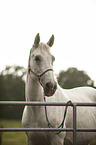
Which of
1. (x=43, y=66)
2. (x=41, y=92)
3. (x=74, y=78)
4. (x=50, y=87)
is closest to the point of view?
(x=50, y=87)

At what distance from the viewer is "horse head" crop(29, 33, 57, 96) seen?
2.92 m

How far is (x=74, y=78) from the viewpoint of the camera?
4353cm

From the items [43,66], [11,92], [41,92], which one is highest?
[43,66]

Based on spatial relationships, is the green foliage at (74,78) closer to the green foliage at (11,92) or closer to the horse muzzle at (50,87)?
the green foliage at (11,92)

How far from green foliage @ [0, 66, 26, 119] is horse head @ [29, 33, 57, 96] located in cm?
3865

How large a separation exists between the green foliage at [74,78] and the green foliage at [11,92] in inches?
380

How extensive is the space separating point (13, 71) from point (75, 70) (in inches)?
719

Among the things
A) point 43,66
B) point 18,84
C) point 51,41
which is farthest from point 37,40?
point 18,84

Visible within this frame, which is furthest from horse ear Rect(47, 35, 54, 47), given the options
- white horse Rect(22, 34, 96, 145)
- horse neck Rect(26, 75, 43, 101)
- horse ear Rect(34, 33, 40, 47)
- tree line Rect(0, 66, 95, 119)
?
tree line Rect(0, 66, 95, 119)

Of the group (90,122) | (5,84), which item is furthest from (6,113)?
(90,122)

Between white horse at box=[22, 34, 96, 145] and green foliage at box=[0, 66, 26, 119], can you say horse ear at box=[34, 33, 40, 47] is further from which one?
green foliage at box=[0, 66, 26, 119]

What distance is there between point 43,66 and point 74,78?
4097 cm

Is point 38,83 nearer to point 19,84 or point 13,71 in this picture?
point 19,84

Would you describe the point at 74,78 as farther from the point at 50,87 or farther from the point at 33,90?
the point at 50,87
